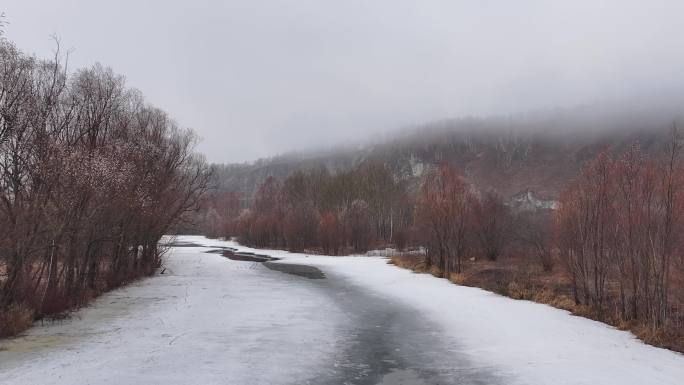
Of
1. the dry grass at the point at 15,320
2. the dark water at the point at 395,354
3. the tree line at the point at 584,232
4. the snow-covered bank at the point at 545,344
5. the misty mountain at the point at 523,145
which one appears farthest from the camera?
the misty mountain at the point at 523,145

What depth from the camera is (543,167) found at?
445 ft

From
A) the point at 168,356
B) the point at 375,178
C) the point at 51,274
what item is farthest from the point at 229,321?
the point at 375,178

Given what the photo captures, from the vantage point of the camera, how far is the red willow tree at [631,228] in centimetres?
1122

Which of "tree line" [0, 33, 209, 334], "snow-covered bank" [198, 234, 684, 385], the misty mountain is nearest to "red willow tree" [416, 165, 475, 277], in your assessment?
"snow-covered bank" [198, 234, 684, 385]

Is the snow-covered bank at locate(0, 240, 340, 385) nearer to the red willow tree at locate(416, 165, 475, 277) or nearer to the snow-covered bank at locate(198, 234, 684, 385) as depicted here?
the snow-covered bank at locate(198, 234, 684, 385)

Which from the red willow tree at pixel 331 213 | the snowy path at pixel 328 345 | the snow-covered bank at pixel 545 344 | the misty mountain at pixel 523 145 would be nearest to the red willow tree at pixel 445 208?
the snow-covered bank at pixel 545 344

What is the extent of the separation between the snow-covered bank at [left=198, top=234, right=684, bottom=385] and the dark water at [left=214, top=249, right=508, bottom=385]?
46 centimetres

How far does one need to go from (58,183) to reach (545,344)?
12845 millimetres

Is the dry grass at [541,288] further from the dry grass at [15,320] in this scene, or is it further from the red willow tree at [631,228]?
the dry grass at [15,320]

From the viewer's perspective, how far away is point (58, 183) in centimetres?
1176

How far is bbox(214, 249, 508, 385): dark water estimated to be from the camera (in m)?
8.00

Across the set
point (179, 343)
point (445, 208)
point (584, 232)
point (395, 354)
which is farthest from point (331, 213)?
point (395, 354)

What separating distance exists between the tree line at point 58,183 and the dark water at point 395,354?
8.08m

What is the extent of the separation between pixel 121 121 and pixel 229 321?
1246 cm
